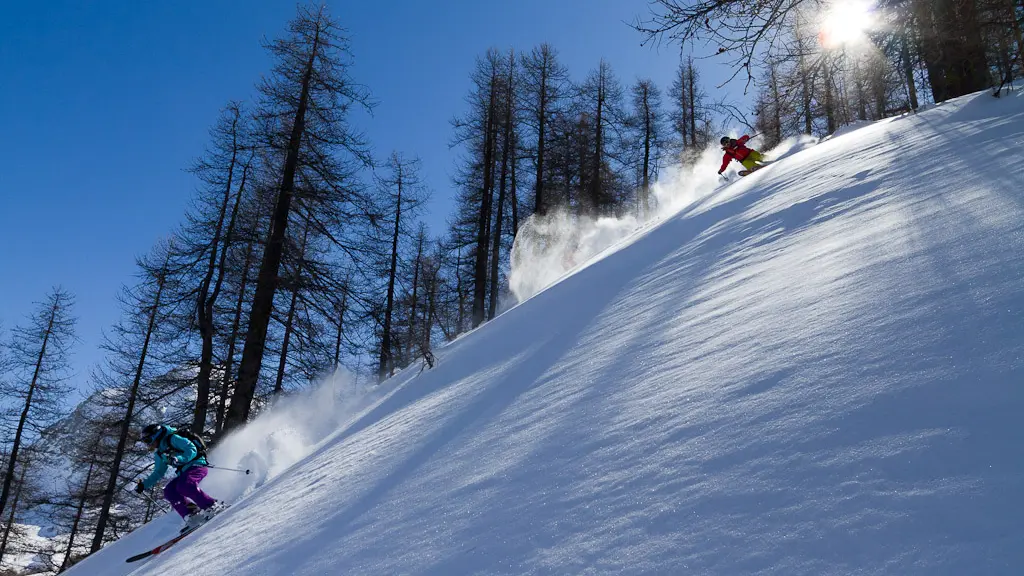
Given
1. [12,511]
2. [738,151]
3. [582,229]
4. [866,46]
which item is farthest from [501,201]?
[12,511]

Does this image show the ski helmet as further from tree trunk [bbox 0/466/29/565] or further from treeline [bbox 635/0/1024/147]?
tree trunk [bbox 0/466/29/565]

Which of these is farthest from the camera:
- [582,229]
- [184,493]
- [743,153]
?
[582,229]

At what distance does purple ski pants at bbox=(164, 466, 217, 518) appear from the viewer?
7.04 metres

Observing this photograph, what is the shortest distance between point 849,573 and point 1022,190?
3266 millimetres

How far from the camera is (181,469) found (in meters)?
7.19

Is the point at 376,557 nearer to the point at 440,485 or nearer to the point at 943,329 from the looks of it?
the point at 440,485

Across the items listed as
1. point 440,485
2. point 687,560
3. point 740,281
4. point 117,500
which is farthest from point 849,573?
point 117,500

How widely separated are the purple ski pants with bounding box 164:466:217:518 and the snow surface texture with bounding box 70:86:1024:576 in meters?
1.50

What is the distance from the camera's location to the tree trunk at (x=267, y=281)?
12.0 m

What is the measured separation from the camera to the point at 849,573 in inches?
53.0

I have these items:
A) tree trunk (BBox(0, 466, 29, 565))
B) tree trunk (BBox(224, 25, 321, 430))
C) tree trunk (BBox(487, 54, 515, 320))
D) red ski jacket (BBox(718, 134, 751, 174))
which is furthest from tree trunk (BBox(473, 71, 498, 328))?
tree trunk (BBox(0, 466, 29, 565))

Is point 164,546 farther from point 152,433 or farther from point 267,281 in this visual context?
point 267,281

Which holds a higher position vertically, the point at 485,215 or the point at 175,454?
the point at 485,215

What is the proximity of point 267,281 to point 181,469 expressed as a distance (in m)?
6.00
